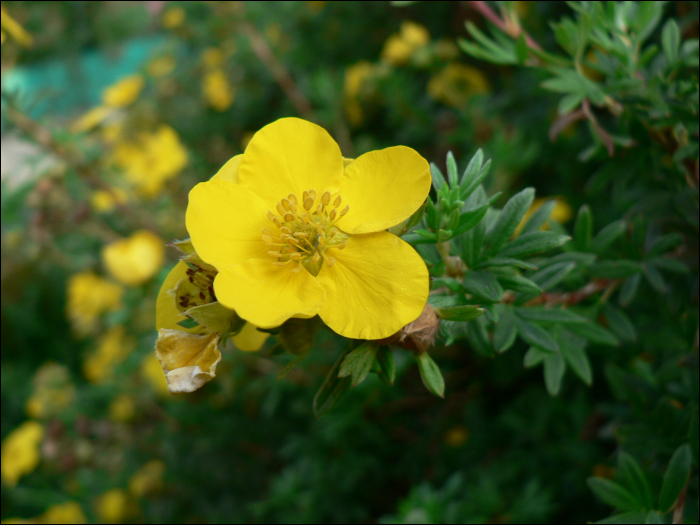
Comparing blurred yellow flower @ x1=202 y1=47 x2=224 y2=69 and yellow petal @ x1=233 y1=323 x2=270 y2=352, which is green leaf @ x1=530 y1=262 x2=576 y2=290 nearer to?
yellow petal @ x1=233 y1=323 x2=270 y2=352

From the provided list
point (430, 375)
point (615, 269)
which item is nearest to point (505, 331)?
point (430, 375)

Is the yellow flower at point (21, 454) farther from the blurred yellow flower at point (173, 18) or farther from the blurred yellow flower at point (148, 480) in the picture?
the blurred yellow flower at point (173, 18)

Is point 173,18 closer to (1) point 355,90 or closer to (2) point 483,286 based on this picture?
(1) point 355,90

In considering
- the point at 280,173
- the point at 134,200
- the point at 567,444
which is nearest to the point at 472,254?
the point at 280,173

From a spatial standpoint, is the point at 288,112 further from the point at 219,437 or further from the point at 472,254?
the point at 472,254

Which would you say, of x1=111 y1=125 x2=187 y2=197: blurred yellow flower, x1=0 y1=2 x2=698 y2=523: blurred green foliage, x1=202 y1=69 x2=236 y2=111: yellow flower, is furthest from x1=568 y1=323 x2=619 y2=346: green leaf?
x1=202 y1=69 x2=236 y2=111: yellow flower

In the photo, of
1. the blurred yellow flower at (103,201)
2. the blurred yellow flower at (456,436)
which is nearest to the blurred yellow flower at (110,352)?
the blurred yellow flower at (103,201)
